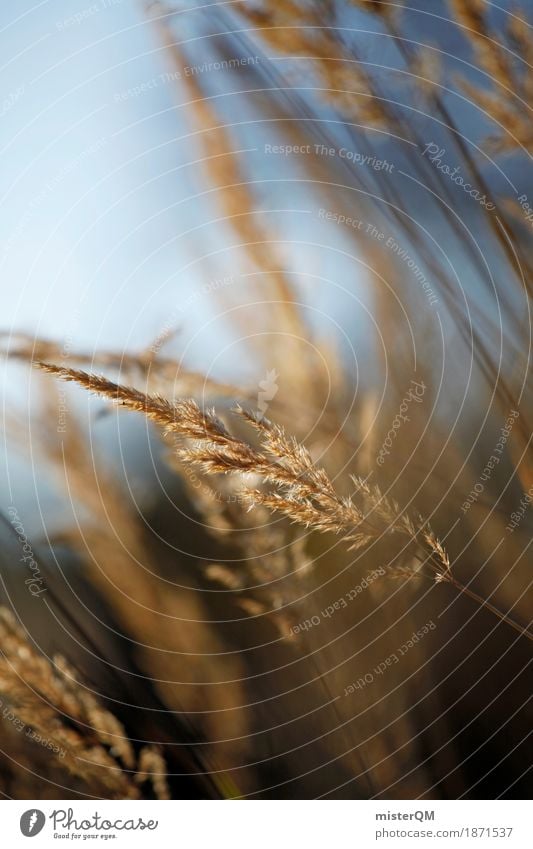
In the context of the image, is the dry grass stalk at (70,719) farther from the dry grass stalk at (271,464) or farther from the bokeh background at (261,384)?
the dry grass stalk at (271,464)

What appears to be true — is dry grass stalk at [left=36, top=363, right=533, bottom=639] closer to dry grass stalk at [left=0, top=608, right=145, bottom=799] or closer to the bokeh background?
the bokeh background

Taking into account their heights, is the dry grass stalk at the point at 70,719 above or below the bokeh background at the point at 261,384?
below

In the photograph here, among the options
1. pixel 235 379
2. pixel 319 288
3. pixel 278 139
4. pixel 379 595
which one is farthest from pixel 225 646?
pixel 278 139

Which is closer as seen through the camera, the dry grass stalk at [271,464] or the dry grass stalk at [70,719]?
the dry grass stalk at [271,464]
